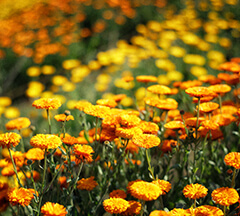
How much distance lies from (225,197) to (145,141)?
1.26ft

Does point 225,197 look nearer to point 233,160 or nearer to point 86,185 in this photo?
point 233,160

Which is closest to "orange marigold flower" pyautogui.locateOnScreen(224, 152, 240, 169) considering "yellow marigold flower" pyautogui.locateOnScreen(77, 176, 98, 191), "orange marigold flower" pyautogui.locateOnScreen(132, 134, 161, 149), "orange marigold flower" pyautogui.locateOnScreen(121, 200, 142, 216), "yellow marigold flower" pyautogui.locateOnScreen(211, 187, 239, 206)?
"yellow marigold flower" pyautogui.locateOnScreen(211, 187, 239, 206)

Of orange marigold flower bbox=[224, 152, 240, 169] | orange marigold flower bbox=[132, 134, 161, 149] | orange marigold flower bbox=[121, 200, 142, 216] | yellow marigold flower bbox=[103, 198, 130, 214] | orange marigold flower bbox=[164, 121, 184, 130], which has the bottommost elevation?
orange marigold flower bbox=[121, 200, 142, 216]

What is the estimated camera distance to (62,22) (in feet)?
20.4

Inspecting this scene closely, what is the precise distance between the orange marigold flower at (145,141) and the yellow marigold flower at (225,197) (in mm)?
310

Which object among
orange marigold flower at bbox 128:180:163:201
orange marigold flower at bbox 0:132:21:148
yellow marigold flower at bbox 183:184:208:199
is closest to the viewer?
orange marigold flower at bbox 128:180:163:201

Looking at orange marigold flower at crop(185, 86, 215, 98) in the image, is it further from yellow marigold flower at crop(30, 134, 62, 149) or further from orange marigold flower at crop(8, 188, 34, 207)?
orange marigold flower at crop(8, 188, 34, 207)

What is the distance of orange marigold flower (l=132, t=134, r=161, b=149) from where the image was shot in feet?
4.14

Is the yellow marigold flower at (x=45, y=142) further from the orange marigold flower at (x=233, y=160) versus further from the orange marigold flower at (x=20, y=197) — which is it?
the orange marigold flower at (x=233, y=160)

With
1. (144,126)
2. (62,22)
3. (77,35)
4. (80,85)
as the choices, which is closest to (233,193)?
(144,126)

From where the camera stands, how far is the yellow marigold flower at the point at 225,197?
3.86 feet

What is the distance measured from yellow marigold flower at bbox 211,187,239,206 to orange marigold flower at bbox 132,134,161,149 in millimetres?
310

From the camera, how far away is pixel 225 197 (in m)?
1.20

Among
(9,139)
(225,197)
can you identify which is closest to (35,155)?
(9,139)
